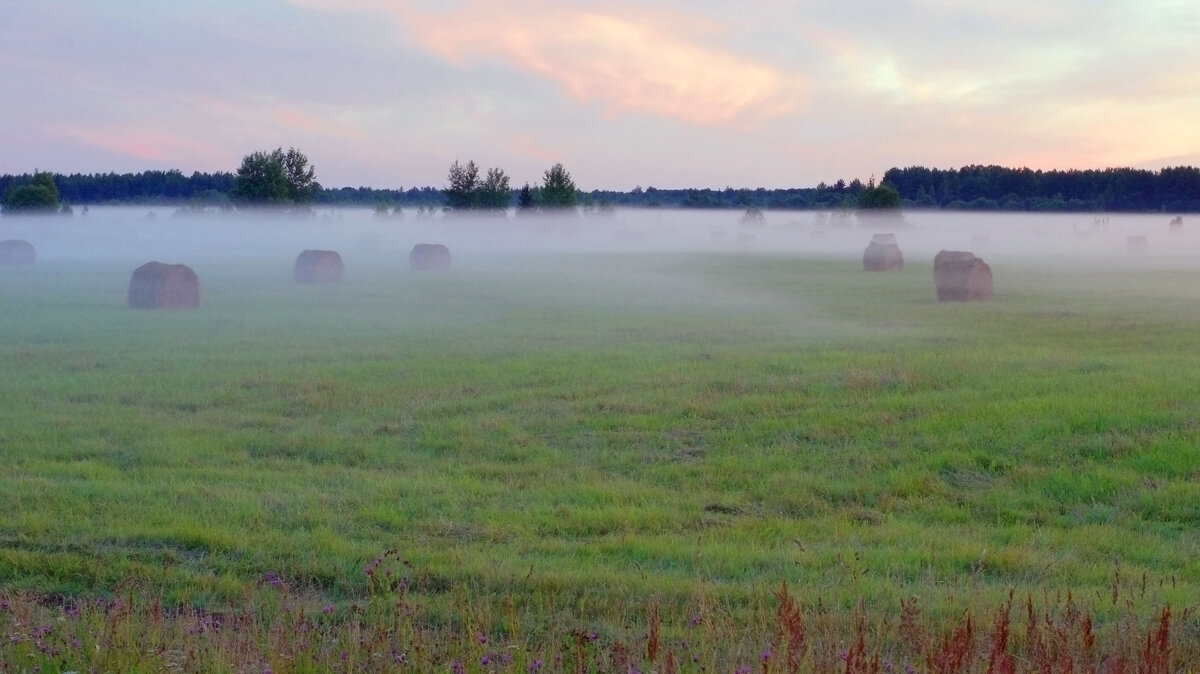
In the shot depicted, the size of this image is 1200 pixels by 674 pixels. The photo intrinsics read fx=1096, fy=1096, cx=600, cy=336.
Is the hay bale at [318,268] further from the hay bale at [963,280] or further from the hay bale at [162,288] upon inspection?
the hay bale at [963,280]

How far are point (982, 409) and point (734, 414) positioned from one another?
332 centimetres

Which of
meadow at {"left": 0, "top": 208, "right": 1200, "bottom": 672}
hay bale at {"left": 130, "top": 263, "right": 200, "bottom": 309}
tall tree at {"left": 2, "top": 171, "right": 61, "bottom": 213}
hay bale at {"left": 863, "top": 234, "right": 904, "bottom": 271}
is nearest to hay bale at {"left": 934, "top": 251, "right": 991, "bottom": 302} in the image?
meadow at {"left": 0, "top": 208, "right": 1200, "bottom": 672}

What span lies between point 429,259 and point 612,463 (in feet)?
160

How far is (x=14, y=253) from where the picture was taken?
62469mm

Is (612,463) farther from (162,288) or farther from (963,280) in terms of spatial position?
(963,280)

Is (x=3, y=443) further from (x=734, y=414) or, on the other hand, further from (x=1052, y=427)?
(x=1052, y=427)

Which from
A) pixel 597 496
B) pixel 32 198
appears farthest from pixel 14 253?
pixel 597 496

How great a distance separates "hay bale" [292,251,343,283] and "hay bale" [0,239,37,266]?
23067mm

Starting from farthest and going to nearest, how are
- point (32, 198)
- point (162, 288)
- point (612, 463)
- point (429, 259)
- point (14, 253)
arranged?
point (32, 198)
point (14, 253)
point (429, 259)
point (162, 288)
point (612, 463)

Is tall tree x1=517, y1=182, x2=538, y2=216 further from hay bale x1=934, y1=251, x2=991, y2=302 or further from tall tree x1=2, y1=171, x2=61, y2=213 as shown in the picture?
hay bale x1=934, y1=251, x2=991, y2=302

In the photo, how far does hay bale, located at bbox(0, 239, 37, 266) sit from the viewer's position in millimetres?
61875

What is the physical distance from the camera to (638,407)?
1572cm

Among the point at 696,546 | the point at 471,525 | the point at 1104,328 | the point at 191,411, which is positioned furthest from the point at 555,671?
the point at 1104,328

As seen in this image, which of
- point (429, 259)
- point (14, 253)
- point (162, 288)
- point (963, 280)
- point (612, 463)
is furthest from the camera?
point (14, 253)
